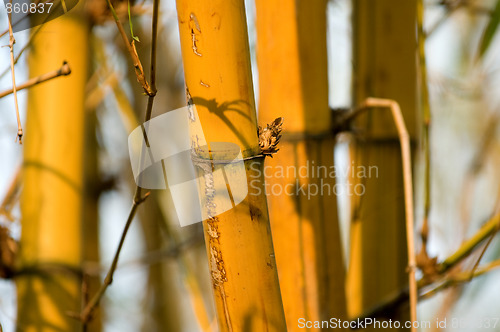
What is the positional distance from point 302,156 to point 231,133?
0.68ft

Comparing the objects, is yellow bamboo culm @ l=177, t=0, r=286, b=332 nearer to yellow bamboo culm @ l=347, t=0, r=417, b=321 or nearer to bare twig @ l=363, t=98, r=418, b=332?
bare twig @ l=363, t=98, r=418, b=332

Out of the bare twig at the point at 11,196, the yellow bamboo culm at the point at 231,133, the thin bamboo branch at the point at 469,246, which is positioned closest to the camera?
the yellow bamboo culm at the point at 231,133

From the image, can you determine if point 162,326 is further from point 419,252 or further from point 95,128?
point 419,252

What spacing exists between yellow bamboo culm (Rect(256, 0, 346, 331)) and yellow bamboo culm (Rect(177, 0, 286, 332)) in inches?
7.6

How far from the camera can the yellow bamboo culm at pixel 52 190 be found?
0.49 metres

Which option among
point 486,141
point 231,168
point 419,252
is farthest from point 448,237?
point 231,168

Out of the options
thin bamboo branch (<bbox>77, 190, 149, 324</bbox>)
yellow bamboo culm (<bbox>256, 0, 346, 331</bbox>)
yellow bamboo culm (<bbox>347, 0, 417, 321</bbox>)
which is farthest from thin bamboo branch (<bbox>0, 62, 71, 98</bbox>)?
yellow bamboo culm (<bbox>347, 0, 417, 321</bbox>)

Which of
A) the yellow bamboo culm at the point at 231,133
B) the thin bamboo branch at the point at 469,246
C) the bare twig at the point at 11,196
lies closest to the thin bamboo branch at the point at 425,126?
the thin bamboo branch at the point at 469,246

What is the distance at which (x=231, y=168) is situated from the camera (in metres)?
0.28

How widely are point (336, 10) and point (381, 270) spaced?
36 centimetres

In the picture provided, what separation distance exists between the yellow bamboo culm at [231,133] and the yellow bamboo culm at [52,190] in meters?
0.27

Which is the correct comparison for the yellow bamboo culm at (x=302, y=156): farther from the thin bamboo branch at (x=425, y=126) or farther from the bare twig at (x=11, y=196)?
the bare twig at (x=11, y=196)

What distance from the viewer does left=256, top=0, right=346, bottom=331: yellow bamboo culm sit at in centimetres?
47

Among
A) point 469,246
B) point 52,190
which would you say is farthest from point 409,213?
point 52,190
